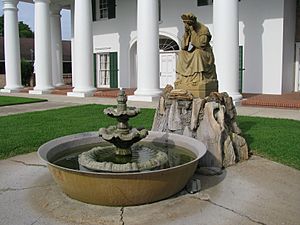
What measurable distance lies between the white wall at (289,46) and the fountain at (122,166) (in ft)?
41.2

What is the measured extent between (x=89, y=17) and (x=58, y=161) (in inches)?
516

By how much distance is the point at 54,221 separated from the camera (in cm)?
373

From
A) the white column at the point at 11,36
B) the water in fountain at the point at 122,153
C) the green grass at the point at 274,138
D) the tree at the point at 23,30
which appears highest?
the tree at the point at 23,30

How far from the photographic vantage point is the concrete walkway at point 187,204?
3.76m

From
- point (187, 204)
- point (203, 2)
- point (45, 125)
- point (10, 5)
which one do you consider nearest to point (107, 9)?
point (10, 5)

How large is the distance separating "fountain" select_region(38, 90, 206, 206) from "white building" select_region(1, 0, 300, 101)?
27.9 ft

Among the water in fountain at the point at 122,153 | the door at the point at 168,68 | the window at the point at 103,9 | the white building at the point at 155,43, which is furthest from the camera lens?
the window at the point at 103,9

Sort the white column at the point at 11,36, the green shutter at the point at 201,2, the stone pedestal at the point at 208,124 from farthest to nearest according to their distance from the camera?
the white column at the point at 11,36 < the green shutter at the point at 201,2 < the stone pedestal at the point at 208,124

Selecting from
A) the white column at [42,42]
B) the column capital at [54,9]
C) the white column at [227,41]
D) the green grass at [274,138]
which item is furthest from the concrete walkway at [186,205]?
the column capital at [54,9]

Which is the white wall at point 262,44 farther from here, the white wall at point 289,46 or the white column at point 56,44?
the white column at point 56,44

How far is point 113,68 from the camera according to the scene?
2178cm

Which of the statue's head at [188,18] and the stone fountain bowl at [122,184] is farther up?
the statue's head at [188,18]

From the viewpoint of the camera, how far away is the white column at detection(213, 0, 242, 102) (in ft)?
42.4

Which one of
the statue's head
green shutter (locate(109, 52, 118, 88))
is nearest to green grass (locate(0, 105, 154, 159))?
the statue's head
